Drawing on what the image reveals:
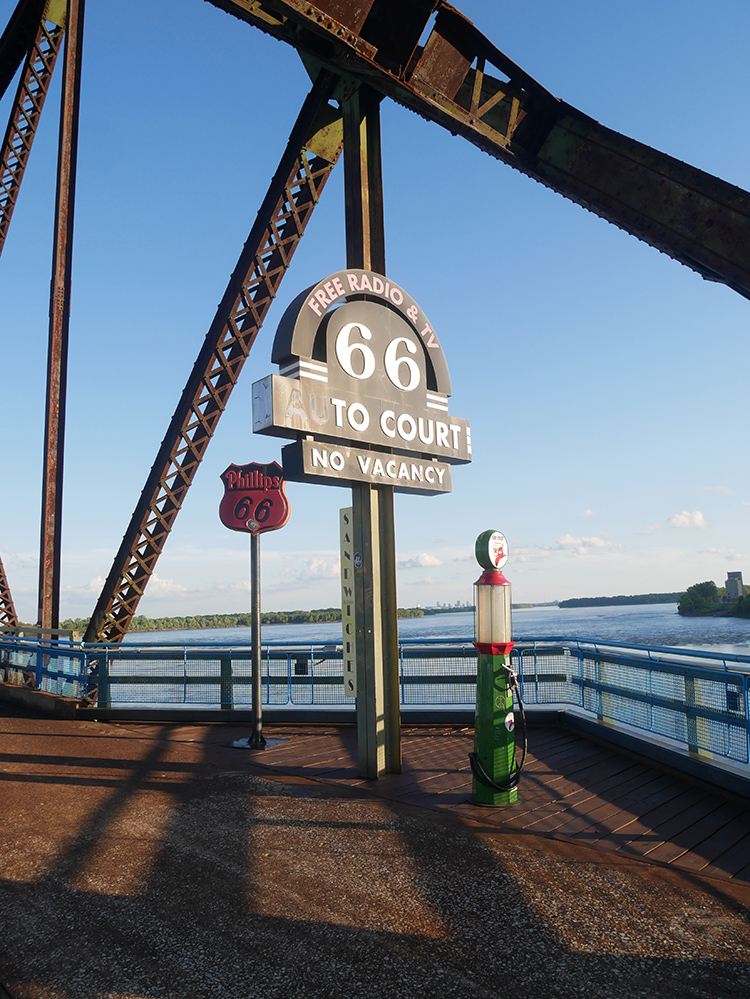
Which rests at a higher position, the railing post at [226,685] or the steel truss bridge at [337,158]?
the steel truss bridge at [337,158]

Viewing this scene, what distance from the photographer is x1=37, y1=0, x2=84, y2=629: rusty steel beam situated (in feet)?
40.3

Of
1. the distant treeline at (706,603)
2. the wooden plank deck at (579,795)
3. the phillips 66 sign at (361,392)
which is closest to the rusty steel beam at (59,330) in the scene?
the wooden plank deck at (579,795)

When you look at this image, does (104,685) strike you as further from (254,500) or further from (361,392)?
(361,392)

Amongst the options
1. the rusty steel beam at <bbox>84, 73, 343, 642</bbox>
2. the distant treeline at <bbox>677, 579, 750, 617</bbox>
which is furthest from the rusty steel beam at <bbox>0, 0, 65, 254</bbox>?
the distant treeline at <bbox>677, 579, 750, 617</bbox>

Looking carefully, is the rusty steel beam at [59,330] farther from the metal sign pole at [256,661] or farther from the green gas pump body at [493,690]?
the green gas pump body at [493,690]

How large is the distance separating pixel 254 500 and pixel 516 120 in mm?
4917

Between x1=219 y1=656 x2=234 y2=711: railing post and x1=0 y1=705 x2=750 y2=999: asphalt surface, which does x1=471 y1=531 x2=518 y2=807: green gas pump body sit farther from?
x1=219 y1=656 x2=234 y2=711: railing post

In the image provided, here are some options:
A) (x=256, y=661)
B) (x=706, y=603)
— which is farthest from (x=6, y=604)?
(x=706, y=603)

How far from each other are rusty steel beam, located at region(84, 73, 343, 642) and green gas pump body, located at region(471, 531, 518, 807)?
5.91 m

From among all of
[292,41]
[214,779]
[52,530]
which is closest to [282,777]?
[214,779]

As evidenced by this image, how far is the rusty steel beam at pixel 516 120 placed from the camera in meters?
4.49

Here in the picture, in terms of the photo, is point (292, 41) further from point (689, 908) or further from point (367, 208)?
point (689, 908)

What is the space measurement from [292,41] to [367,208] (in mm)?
1717

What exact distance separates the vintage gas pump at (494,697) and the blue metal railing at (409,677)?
1.73m
